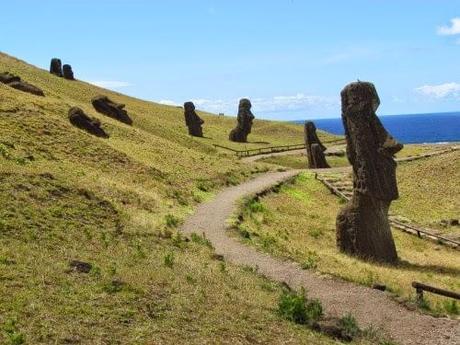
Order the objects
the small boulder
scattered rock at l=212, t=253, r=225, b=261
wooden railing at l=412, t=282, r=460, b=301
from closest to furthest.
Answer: wooden railing at l=412, t=282, r=460, b=301, scattered rock at l=212, t=253, r=225, b=261, the small boulder

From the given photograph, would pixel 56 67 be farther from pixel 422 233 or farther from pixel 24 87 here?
pixel 422 233

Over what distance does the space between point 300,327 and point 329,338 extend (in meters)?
0.87

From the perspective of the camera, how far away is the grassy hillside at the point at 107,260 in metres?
14.1

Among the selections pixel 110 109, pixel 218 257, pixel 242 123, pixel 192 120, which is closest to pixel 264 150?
pixel 242 123

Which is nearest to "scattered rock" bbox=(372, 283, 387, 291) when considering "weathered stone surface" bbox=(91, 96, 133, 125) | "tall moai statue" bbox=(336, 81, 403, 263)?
"tall moai statue" bbox=(336, 81, 403, 263)

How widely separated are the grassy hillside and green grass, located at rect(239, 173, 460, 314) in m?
3.88

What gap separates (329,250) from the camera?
29.0 metres

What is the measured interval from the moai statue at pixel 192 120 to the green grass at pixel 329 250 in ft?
138

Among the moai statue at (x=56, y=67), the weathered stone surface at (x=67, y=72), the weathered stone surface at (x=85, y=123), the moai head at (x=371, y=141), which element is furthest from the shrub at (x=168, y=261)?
the moai statue at (x=56, y=67)

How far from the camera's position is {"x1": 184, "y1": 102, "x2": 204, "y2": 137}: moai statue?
A: 280 feet

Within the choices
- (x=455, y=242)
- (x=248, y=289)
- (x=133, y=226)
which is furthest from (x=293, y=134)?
(x=248, y=289)

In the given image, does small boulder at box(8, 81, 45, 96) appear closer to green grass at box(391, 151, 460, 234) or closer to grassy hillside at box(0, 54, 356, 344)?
grassy hillside at box(0, 54, 356, 344)

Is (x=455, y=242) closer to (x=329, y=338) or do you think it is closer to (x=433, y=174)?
(x=433, y=174)

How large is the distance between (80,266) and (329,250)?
580 inches
